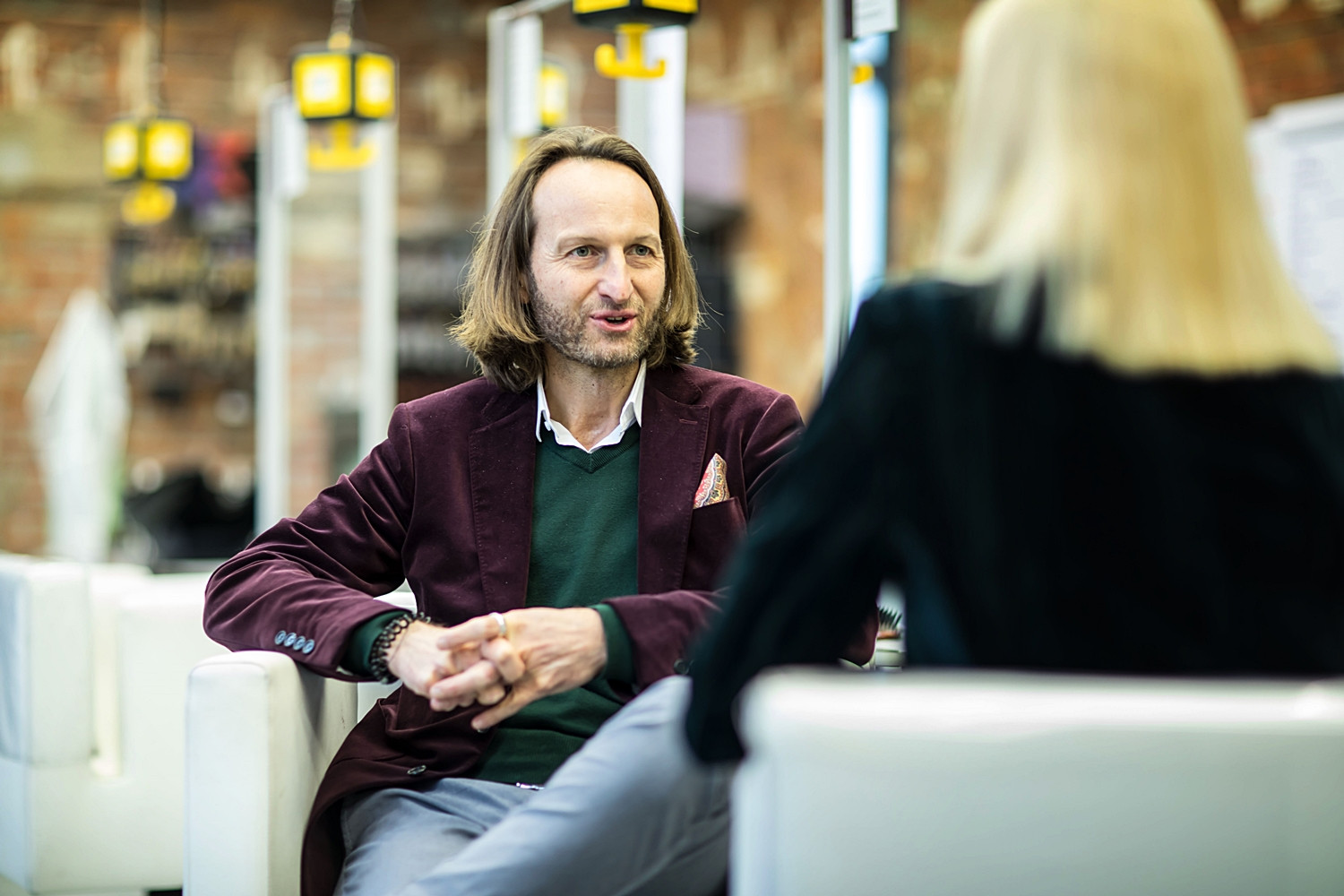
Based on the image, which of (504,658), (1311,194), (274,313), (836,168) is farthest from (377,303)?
(504,658)

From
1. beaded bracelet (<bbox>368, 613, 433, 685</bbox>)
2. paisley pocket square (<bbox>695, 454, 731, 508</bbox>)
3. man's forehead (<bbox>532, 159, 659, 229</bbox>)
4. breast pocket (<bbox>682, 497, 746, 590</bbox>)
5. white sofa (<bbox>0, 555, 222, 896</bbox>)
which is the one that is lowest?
white sofa (<bbox>0, 555, 222, 896</bbox>)

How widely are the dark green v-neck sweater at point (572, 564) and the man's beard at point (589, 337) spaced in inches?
4.0

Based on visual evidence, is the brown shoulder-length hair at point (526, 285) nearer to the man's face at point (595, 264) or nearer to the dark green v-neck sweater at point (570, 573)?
the man's face at point (595, 264)

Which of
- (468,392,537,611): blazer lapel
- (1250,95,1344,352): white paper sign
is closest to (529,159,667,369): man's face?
(468,392,537,611): blazer lapel

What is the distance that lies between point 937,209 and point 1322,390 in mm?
3440

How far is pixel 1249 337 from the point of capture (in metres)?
0.99

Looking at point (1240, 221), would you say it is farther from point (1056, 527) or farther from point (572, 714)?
point (572, 714)

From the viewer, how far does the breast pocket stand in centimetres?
183

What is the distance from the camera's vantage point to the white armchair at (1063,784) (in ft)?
2.72

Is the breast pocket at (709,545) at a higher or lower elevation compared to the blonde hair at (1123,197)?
lower

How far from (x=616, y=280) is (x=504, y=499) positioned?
330 millimetres

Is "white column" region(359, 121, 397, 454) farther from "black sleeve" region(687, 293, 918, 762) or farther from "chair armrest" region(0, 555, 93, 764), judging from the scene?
"black sleeve" region(687, 293, 918, 762)

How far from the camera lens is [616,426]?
1964 millimetres

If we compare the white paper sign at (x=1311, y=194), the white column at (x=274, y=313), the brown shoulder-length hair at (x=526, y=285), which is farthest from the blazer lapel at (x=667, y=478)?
the white column at (x=274, y=313)
